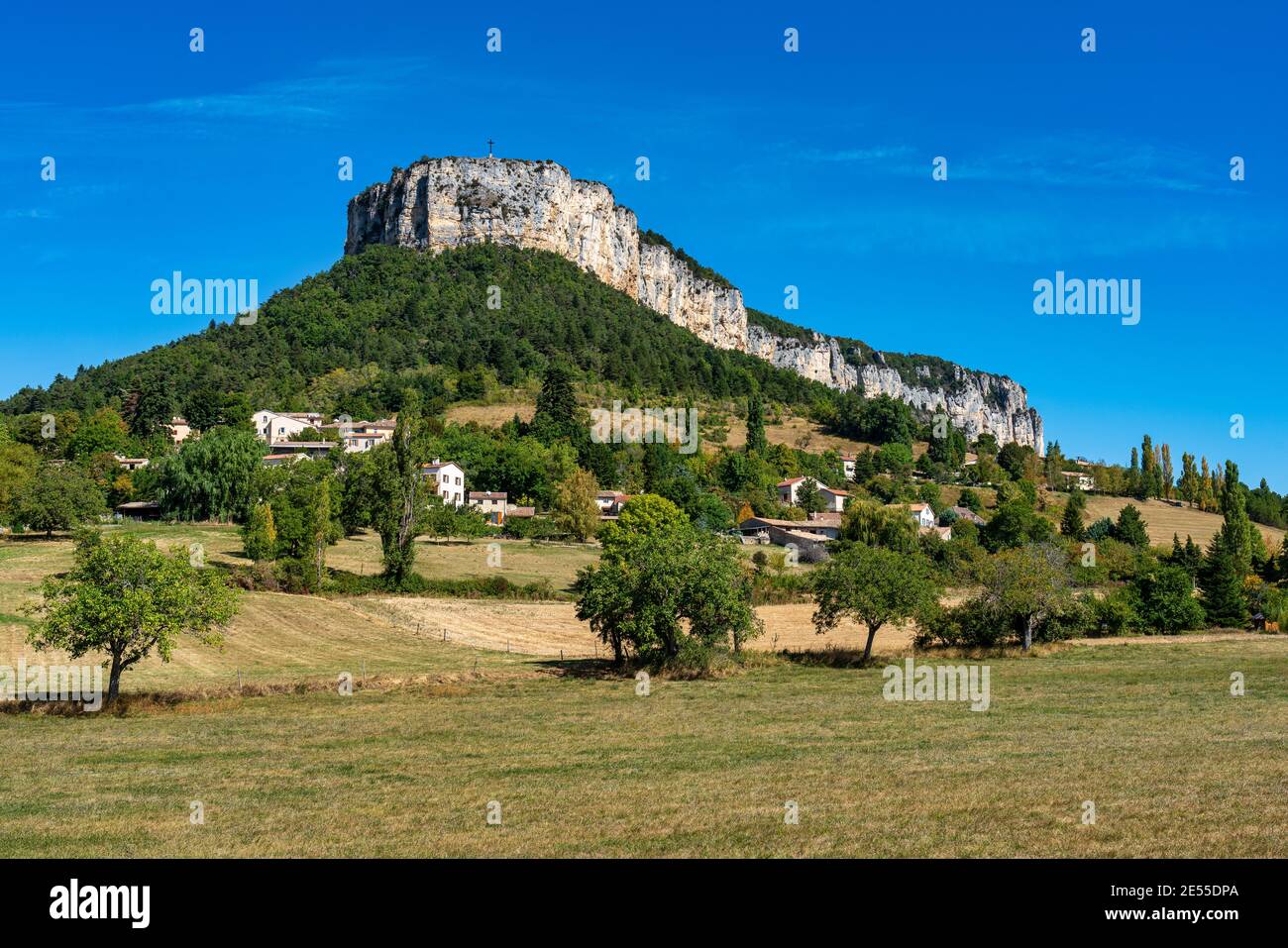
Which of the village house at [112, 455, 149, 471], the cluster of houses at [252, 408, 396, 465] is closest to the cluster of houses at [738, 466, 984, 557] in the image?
the cluster of houses at [252, 408, 396, 465]

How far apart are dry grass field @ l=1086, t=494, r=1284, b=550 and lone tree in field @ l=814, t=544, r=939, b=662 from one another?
274ft

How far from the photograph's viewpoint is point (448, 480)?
11356 cm

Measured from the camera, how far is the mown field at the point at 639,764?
1623cm

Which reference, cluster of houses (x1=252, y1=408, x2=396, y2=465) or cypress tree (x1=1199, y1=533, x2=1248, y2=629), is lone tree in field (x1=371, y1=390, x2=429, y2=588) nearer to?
cypress tree (x1=1199, y1=533, x2=1248, y2=629)

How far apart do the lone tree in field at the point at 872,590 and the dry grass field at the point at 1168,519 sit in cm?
8344

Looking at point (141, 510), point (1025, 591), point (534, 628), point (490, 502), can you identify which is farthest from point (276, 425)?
point (1025, 591)

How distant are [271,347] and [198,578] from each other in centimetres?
14599

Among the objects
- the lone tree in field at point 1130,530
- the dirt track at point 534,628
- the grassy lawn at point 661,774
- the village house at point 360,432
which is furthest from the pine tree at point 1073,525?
the village house at point 360,432

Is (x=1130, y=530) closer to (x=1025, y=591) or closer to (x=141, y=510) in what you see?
(x=1025, y=591)

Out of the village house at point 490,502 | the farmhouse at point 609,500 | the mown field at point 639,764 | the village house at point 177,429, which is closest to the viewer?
the mown field at point 639,764

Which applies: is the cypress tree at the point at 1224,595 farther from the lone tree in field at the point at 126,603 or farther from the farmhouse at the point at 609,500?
the lone tree in field at the point at 126,603
